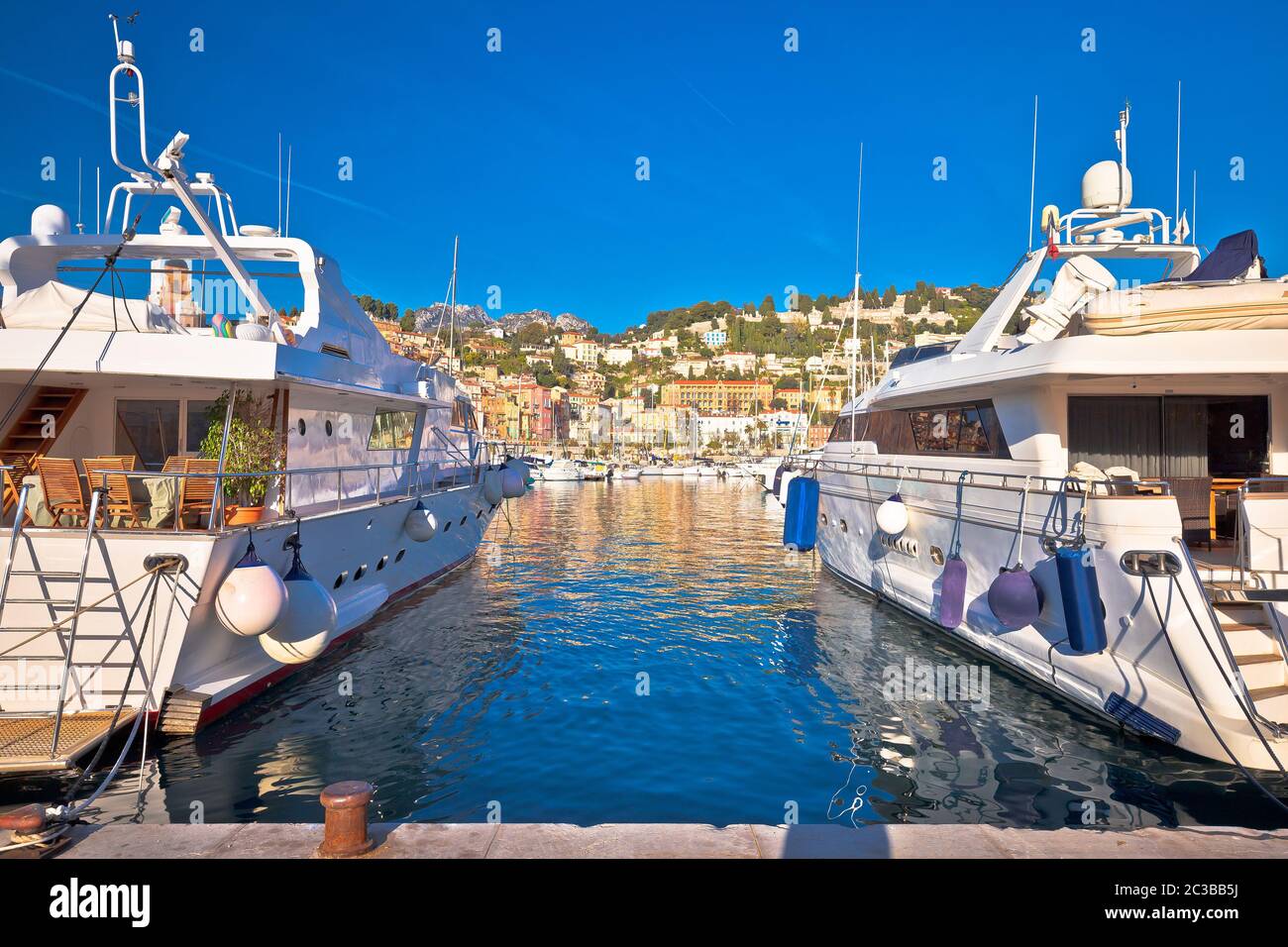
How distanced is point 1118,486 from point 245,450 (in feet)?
29.5

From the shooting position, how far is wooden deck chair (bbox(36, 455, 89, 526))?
7.58 m

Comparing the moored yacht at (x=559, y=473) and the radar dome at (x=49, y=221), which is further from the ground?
the radar dome at (x=49, y=221)

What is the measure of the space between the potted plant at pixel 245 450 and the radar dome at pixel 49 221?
12.0 ft

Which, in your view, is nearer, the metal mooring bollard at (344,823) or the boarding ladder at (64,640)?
the metal mooring bollard at (344,823)

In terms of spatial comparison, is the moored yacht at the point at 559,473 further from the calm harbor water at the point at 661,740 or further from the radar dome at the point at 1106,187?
the radar dome at the point at 1106,187

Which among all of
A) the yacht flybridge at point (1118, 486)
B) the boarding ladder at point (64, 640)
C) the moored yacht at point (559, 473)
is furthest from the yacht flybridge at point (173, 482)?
the moored yacht at point (559, 473)

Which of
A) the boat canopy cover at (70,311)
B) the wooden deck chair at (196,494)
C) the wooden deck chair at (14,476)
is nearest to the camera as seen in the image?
the wooden deck chair at (196,494)

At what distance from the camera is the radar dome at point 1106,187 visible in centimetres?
1209

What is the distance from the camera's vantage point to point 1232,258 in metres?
10.3

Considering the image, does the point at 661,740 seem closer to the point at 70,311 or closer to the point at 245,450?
the point at 245,450

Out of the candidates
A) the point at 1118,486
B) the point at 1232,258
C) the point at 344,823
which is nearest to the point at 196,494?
the point at 344,823

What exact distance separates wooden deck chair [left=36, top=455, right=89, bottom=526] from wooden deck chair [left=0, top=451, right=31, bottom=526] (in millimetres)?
228
